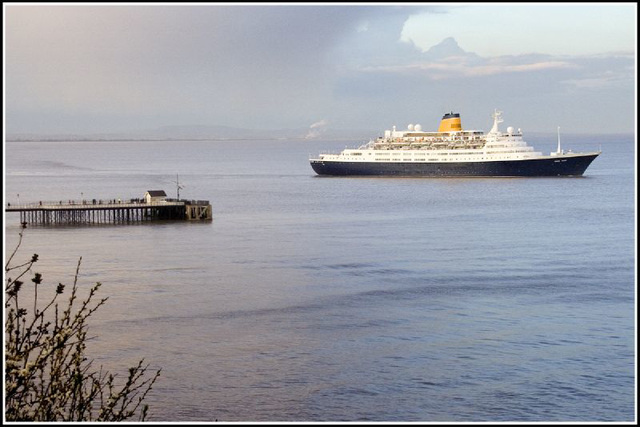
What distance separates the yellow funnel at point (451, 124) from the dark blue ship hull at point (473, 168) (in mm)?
4034

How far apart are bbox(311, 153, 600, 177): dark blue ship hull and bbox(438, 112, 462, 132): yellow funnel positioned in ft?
13.2

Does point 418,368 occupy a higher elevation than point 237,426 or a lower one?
lower

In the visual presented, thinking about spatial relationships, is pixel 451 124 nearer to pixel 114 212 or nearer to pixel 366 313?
pixel 114 212

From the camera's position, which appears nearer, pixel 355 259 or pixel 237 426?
pixel 237 426

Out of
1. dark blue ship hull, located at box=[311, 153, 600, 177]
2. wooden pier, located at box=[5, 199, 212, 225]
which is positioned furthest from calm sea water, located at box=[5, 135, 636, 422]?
dark blue ship hull, located at box=[311, 153, 600, 177]

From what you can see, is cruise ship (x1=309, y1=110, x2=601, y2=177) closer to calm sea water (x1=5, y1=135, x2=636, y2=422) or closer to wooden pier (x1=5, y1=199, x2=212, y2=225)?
calm sea water (x1=5, y1=135, x2=636, y2=422)

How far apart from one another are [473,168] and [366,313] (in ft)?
167

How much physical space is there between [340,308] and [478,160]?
163 ft

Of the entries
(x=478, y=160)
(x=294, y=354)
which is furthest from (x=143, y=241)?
(x=478, y=160)

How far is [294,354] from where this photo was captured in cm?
1700

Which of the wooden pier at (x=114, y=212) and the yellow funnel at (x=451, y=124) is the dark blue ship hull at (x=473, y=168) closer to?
the yellow funnel at (x=451, y=124)

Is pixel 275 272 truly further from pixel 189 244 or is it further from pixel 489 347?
pixel 489 347

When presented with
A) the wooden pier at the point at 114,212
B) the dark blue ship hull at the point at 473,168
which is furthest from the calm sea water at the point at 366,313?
the dark blue ship hull at the point at 473,168

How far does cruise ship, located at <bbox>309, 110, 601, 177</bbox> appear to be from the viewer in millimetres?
68938
